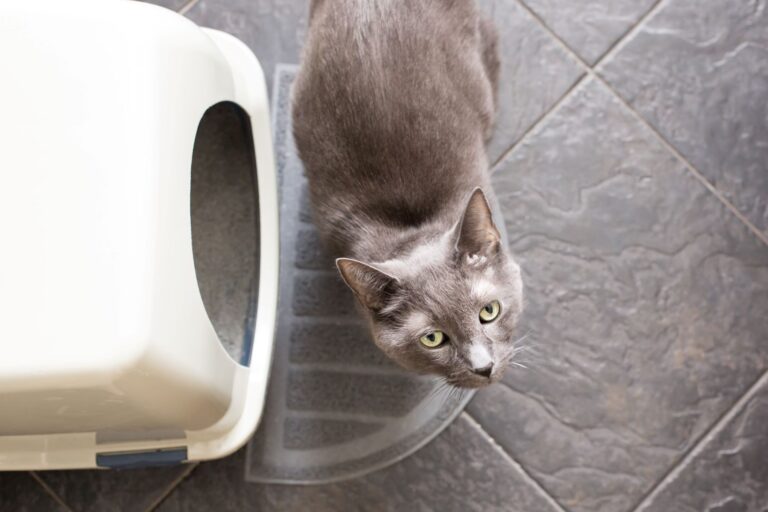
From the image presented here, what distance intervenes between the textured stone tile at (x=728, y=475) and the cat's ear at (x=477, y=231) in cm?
75

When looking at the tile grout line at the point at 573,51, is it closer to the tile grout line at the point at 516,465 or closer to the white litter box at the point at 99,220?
the tile grout line at the point at 516,465

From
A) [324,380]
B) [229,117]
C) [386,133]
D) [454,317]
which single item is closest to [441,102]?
[386,133]

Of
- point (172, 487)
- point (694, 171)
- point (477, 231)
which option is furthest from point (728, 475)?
point (172, 487)

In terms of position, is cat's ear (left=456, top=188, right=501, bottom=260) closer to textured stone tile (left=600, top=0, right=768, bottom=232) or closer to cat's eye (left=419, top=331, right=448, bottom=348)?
cat's eye (left=419, top=331, right=448, bottom=348)


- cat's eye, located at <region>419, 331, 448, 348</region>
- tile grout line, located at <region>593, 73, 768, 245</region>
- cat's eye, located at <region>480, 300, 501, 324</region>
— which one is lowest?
cat's eye, located at <region>419, 331, 448, 348</region>

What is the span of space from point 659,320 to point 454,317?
67 centimetres

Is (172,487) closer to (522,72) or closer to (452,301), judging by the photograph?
(452,301)

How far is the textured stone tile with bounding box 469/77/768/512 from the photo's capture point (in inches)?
54.3

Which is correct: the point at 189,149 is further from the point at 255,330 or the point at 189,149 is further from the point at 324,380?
the point at 324,380

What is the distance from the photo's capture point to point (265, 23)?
1.49 m

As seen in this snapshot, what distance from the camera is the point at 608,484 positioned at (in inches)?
54.0

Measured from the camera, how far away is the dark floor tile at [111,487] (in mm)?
1377

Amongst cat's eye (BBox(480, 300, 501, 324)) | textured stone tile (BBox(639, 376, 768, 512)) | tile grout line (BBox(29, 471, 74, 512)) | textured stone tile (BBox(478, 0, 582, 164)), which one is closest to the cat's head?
cat's eye (BBox(480, 300, 501, 324))

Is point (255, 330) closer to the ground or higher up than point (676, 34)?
closer to the ground
